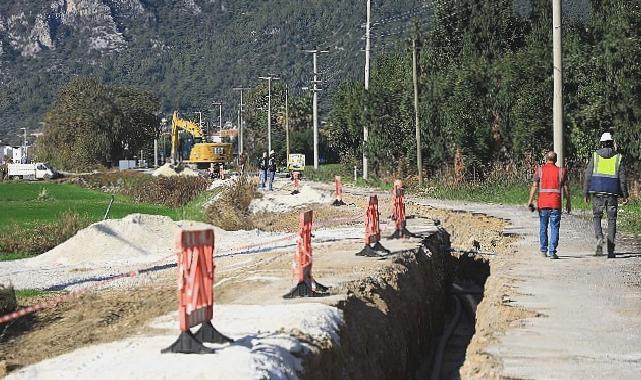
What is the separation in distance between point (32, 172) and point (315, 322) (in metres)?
92.7

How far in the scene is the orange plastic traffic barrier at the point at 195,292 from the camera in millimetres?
8039

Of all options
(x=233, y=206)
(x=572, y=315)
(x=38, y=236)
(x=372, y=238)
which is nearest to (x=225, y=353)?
(x=572, y=315)

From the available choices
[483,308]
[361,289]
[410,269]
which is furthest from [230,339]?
[410,269]

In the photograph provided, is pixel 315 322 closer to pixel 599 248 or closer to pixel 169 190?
pixel 599 248

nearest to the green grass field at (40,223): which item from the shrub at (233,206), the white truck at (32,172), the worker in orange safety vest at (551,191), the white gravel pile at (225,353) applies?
the shrub at (233,206)

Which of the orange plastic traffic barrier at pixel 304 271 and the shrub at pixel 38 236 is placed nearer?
the orange plastic traffic barrier at pixel 304 271

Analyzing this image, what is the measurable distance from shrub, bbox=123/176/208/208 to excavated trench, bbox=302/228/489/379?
3109 centimetres

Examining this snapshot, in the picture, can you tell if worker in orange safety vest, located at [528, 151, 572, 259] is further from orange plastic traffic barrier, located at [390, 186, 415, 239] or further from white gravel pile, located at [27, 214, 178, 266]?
white gravel pile, located at [27, 214, 178, 266]

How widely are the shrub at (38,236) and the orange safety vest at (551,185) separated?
13090 mm

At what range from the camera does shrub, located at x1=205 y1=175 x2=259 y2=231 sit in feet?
103

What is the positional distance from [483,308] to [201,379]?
23.2 feet

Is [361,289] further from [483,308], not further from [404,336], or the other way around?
[483,308]

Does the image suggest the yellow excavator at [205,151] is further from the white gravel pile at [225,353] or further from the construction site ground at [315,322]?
the white gravel pile at [225,353]

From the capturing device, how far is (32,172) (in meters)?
98.4
